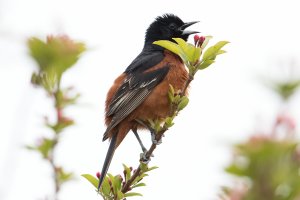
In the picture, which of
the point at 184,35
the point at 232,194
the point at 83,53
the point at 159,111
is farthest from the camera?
the point at 184,35

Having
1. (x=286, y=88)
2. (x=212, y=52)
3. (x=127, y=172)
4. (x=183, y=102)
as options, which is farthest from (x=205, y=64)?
(x=286, y=88)

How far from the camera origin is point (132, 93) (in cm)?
463

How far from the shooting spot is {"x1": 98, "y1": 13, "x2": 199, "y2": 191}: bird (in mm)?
4375

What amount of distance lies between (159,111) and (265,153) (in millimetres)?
3510

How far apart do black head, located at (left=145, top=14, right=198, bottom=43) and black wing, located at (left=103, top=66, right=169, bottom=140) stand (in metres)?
1.13

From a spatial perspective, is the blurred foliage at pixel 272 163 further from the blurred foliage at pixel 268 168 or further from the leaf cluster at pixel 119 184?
the leaf cluster at pixel 119 184

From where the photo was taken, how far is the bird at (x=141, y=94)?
14.4ft

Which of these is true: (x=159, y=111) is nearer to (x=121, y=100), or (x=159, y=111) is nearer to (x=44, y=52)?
(x=121, y=100)

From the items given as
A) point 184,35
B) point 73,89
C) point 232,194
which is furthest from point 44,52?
point 184,35

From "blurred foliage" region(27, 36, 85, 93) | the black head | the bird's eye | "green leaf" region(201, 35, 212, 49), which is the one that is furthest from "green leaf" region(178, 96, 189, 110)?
the bird's eye

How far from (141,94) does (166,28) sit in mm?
1500

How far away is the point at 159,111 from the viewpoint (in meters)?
4.37

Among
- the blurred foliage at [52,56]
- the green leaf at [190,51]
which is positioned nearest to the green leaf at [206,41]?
the green leaf at [190,51]

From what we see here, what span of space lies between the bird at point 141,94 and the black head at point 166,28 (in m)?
0.70
